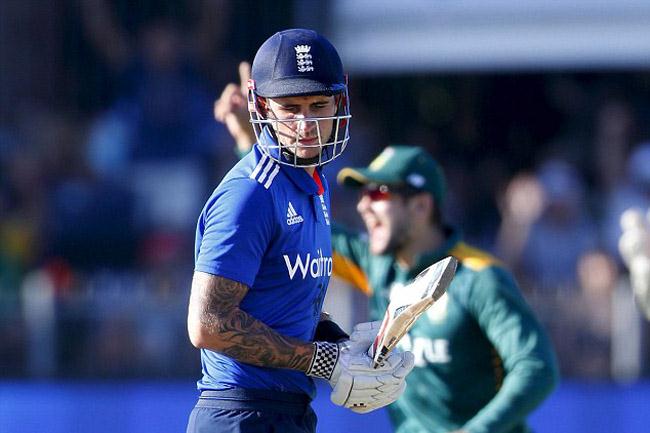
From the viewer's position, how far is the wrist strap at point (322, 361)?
11.4ft

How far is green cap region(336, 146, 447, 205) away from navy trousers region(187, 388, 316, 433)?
5.03 ft

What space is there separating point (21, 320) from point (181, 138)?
2.09 meters

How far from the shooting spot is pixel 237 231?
331 centimetres

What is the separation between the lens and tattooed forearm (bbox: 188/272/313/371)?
3.30 metres

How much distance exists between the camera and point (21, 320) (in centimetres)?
790

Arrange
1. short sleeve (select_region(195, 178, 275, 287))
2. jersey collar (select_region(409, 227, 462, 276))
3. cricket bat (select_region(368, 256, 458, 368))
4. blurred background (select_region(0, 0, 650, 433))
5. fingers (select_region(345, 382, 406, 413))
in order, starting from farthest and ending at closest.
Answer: blurred background (select_region(0, 0, 650, 433)) < jersey collar (select_region(409, 227, 462, 276)) < fingers (select_region(345, 382, 406, 413)) < cricket bat (select_region(368, 256, 458, 368)) < short sleeve (select_region(195, 178, 275, 287))

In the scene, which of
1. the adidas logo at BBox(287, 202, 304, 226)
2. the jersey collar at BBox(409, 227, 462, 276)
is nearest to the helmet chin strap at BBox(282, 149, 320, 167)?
the adidas logo at BBox(287, 202, 304, 226)

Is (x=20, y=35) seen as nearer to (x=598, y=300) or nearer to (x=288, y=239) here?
(x=598, y=300)

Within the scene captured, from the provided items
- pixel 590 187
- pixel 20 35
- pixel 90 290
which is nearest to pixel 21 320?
pixel 90 290

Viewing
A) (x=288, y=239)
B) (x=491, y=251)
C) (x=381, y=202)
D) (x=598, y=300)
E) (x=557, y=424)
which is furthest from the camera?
(x=491, y=251)

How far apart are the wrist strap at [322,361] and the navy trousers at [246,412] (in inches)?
5.1

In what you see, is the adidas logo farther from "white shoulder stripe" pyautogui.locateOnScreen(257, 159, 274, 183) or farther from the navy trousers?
the navy trousers

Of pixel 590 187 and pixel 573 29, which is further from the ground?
pixel 573 29

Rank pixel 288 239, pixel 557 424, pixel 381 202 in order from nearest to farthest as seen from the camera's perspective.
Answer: pixel 288 239 < pixel 381 202 < pixel 557 424
